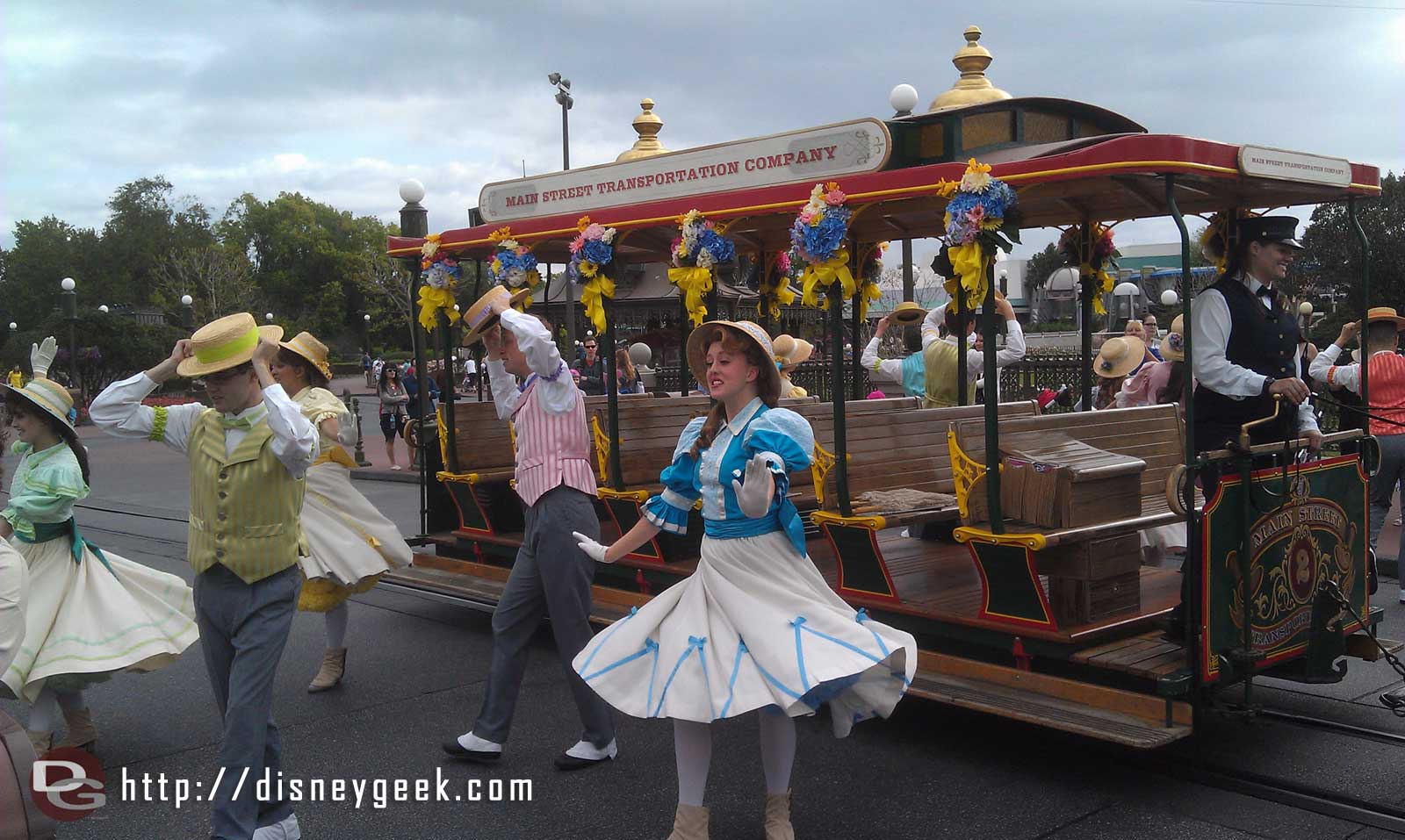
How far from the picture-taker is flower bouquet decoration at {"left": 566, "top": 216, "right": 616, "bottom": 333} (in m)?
6.87

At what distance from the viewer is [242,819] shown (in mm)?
4020

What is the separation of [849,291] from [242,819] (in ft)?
11.5

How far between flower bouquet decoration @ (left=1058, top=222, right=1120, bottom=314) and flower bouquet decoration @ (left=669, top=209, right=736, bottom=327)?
84.8 inches

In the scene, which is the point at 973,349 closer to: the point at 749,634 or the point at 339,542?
the point at 339,542

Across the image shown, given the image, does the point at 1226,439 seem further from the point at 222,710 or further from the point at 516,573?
the point at 222,710

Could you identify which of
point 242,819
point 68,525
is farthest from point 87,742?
point 242,819

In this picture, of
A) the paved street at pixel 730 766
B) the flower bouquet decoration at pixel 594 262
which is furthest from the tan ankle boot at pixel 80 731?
the flower bouquet decoration at pixel 594 262

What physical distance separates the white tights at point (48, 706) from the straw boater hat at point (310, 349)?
1929 millimetres

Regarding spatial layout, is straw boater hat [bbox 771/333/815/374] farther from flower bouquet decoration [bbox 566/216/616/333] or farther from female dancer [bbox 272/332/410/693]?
female dancer [bbox 272/332/410/693]

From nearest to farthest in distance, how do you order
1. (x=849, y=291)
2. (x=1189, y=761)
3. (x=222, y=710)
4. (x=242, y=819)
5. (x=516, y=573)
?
1. (x=242, y=819)
2. (x=222, y=710)
3. (x=1189, y=761)
4. (x=516, y=573)
5. (x=849, y=291)

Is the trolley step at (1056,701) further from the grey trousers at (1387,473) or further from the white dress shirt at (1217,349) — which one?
the grey trousers at (1387,473)

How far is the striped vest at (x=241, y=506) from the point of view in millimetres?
4152

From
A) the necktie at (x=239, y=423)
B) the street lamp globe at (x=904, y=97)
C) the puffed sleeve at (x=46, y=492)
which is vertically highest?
the street lamp globe at (x=904, y=97)

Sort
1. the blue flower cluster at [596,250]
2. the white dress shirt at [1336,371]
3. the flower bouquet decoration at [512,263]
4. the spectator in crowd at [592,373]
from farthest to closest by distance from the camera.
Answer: the spectator in crowd at [592,373], the white dress shirt at [1336,371], the flower bouquet decoration at [512,263], the blue flower cluster at [596,250]
